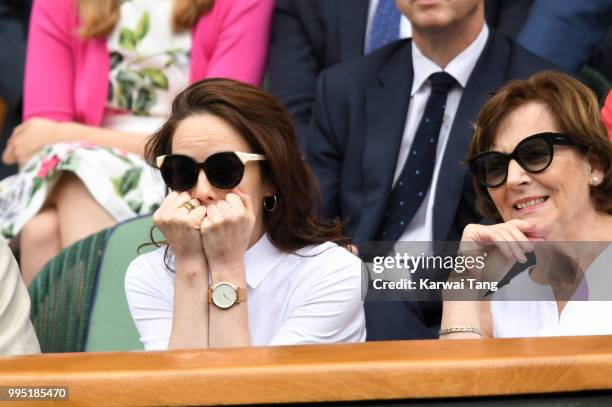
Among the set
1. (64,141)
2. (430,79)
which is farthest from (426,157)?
(64,141)

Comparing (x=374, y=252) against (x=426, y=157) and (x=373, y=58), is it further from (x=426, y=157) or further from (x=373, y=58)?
(x=373, y=58)

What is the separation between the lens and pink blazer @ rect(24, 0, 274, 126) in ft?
13.0

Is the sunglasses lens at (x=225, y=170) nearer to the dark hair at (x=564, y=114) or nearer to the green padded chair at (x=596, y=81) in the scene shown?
the dark hair at (x=564, y=114)

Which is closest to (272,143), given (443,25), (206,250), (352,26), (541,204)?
(206,250)

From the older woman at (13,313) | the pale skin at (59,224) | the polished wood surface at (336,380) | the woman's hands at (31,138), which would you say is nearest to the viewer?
the polished wood surface at (336,380)

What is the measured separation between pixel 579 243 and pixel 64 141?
194cm

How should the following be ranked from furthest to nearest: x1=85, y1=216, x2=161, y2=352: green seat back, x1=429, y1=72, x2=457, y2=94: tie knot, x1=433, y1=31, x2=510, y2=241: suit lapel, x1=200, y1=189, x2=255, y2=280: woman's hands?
x1=429, y1=72, x2=457, y2=94: tie knot
x1=433, y1=31, x2=510, y2=241: suit lapel
x1=85, y1=216, x2=161, y2=352: green seat back
x1=200, y1=189, x2=255, y2=280: woman's hands

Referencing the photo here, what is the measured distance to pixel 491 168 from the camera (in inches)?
104

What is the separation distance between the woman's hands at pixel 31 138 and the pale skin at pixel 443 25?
4.15 ft

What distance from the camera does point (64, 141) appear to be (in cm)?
386

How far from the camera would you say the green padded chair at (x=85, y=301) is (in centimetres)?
316

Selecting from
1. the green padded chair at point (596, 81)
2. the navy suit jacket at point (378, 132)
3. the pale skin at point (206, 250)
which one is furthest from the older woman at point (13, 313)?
the green padded chair at point (596, 81)

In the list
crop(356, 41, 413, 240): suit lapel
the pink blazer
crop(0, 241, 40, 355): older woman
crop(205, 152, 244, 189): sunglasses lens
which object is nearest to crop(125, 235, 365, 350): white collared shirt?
crop(205, 152, 244, 189): sunglasses lens

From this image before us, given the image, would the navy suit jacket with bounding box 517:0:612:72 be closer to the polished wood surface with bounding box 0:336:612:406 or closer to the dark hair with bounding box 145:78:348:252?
the dark hair with bounding box 145:78:348:252
